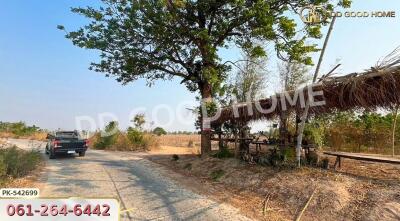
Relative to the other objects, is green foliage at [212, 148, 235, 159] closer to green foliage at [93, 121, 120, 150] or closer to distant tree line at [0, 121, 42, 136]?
green foliage at [93, 121, 120, 150]

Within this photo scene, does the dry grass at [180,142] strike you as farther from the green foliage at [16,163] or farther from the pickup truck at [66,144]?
the green foliage at [16,163]

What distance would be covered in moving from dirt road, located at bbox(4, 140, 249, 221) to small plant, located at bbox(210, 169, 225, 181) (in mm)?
1506

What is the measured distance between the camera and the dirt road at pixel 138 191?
901cm

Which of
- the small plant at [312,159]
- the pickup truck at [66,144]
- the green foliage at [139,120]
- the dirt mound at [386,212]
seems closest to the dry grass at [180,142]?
the green foliage at [139,120]

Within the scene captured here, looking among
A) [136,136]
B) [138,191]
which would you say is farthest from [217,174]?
[136,136]

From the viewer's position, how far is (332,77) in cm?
1115

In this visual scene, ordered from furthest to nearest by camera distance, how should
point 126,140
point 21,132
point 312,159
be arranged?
1. point 21,132
2. point 126,140
3. point 312,159

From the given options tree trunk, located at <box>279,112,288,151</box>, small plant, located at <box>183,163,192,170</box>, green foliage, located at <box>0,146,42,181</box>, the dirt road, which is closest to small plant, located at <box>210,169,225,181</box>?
the dirt road

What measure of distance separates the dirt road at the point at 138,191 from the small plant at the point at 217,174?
Result: 1506mm

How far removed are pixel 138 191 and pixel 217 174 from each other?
366 centimetres

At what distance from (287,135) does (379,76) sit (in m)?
5.33

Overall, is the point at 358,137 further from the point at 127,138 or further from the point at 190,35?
the point at 127,138

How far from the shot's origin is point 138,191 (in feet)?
38.0

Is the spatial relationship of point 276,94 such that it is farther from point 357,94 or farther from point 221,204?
point 221,204
